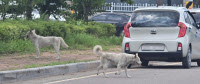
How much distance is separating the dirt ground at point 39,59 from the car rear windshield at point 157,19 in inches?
78.5

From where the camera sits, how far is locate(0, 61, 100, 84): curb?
10375mm

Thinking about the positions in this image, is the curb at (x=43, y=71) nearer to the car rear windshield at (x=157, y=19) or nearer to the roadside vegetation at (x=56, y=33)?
the car rear windshield at (x=157, y=19)

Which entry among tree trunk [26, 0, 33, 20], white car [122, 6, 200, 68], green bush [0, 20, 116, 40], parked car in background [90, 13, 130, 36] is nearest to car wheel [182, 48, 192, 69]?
white car [122, 6, 200, 68]

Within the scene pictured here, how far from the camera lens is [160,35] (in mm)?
12836

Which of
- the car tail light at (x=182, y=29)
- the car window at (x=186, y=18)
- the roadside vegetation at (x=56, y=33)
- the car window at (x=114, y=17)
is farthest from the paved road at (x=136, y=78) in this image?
the car window at (x=114, y=17)

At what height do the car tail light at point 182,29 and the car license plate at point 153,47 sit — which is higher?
the car tail light at point 182,29

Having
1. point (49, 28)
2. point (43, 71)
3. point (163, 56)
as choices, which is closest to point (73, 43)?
point (49, 28)

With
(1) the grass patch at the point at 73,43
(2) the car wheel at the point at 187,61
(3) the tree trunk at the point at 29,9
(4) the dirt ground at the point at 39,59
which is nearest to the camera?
(4) the dirt ground at the point at 39,59

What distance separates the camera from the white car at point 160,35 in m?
12.7

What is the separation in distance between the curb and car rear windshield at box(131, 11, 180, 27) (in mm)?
1612

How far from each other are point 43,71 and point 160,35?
3.27 meters

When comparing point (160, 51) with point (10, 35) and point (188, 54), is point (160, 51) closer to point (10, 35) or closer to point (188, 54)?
point (188, 54)

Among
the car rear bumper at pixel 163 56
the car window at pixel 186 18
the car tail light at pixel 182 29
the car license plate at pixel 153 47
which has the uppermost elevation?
the car window at pixel 186 18

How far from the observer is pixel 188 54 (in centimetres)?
1295
